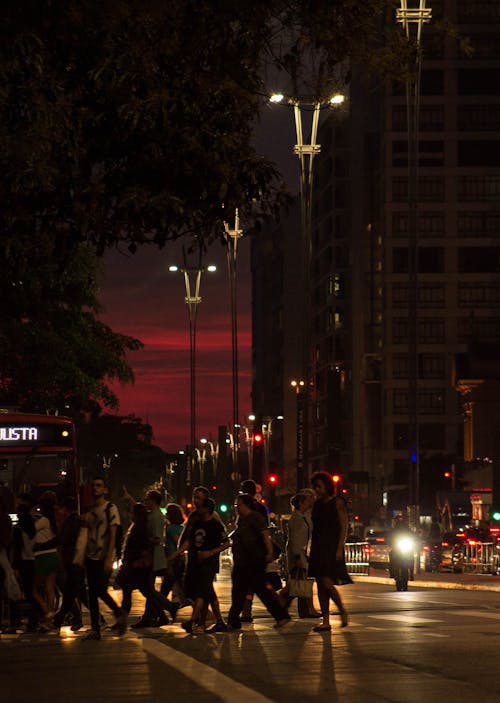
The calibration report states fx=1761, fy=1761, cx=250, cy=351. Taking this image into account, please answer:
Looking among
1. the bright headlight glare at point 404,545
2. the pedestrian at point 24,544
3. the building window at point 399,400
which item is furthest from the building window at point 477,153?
the pedestrian at point 24,544

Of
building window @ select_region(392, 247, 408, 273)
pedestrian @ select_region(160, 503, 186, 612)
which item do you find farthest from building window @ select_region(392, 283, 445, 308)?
pedestrian @ select_region(160, 503, 186, 612)

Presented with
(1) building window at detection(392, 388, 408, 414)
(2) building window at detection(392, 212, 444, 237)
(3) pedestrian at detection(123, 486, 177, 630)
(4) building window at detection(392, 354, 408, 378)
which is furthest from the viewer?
(2) building window at detection(392, 212, 444, 237)

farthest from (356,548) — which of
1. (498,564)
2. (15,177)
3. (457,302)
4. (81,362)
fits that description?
(457,302)

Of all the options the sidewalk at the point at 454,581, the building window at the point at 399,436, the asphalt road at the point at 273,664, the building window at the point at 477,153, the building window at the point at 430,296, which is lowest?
the sidewalk at the point at 454,581

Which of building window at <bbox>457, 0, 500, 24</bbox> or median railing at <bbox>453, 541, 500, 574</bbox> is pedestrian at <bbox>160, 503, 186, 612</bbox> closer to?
median railing at <bbox>453, 541, 500, 574</bbox>

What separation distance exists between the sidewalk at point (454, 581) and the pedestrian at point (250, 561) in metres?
16.3

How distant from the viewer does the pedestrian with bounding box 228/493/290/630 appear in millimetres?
22109

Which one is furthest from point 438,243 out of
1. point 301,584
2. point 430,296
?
point 301,584

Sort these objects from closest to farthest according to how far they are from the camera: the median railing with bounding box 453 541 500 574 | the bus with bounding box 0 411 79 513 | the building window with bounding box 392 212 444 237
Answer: the bus with bounding box 0 411 79 513 → the median railing with bounding box 453 541 500 574 → the building window with bounding box 392 212 444 237

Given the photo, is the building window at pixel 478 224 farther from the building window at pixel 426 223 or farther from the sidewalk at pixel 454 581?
the sidewalk at pixel 454 581

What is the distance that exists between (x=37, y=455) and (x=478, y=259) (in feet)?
350

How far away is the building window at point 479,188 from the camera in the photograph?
135 metres

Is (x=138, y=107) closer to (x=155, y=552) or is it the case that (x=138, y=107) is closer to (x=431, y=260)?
(x=155, y=552)

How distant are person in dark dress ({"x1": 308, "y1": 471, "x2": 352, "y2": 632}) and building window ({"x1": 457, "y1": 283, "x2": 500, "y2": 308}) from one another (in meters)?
114
